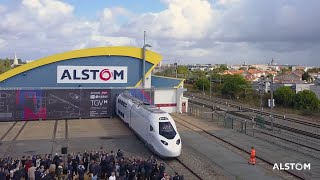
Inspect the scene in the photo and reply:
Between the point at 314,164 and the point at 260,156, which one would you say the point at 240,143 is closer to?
the point at 260,156

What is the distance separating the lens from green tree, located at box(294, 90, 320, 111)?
54750 millimetres

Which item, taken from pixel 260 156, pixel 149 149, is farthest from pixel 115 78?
pixel 260 156

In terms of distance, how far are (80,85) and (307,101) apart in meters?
35.0

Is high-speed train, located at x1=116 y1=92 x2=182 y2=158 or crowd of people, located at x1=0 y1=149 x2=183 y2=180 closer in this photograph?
crowd of people, located at x1=0 y1=149 x2=183 y2=180

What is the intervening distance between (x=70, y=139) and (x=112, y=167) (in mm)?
12316

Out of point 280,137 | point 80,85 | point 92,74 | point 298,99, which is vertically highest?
point 92,74

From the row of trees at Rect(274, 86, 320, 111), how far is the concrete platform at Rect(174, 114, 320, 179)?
2833 cm

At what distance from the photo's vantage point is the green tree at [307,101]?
54.8 m

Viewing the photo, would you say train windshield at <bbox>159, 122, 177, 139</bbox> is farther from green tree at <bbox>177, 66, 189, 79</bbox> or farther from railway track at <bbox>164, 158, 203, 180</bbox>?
green tree at <bbox>177, 66, 189, 79</bbox>

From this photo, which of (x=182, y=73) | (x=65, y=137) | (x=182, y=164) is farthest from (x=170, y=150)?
(x=182, y=73)

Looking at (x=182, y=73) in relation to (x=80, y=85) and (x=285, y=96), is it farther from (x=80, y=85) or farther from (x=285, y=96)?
(x=80, y=85)

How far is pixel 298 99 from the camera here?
2249 inches

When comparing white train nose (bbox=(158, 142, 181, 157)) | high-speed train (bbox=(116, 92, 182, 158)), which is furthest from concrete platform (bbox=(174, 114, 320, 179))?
high-speed train (bbox=(116, 92, 182, 158))

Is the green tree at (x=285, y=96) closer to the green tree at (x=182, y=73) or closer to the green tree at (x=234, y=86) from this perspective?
the green tree at (x=234, y=86)
